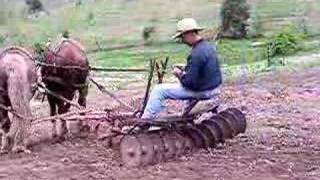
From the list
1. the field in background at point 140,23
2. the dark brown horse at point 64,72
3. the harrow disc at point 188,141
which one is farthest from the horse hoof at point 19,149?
the field in background at point 140,23

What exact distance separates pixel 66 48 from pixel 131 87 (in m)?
6.86

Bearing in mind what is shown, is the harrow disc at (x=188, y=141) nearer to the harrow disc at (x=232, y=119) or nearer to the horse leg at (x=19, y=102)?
the harrow disc at (x=232, y=119)

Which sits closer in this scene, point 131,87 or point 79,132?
point 79,132

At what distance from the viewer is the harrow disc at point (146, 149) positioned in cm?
959

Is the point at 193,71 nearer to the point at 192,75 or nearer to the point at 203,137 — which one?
the point at 192,75

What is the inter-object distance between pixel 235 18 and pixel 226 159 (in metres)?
23.1

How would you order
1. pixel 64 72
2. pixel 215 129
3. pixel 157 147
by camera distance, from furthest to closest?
pixel 64 72 < pixel 215 129 < pixel 157 147

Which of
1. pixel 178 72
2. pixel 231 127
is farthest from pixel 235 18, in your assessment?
pixel 178 72

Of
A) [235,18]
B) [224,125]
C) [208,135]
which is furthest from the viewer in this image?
[235,18]

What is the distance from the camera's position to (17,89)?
34.4 feet

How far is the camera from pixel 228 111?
38.5ft

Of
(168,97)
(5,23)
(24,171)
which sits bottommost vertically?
(24,171)

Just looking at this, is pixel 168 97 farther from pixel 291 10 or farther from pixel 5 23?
pixel 5 23

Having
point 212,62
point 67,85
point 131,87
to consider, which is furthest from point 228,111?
point 131,87
